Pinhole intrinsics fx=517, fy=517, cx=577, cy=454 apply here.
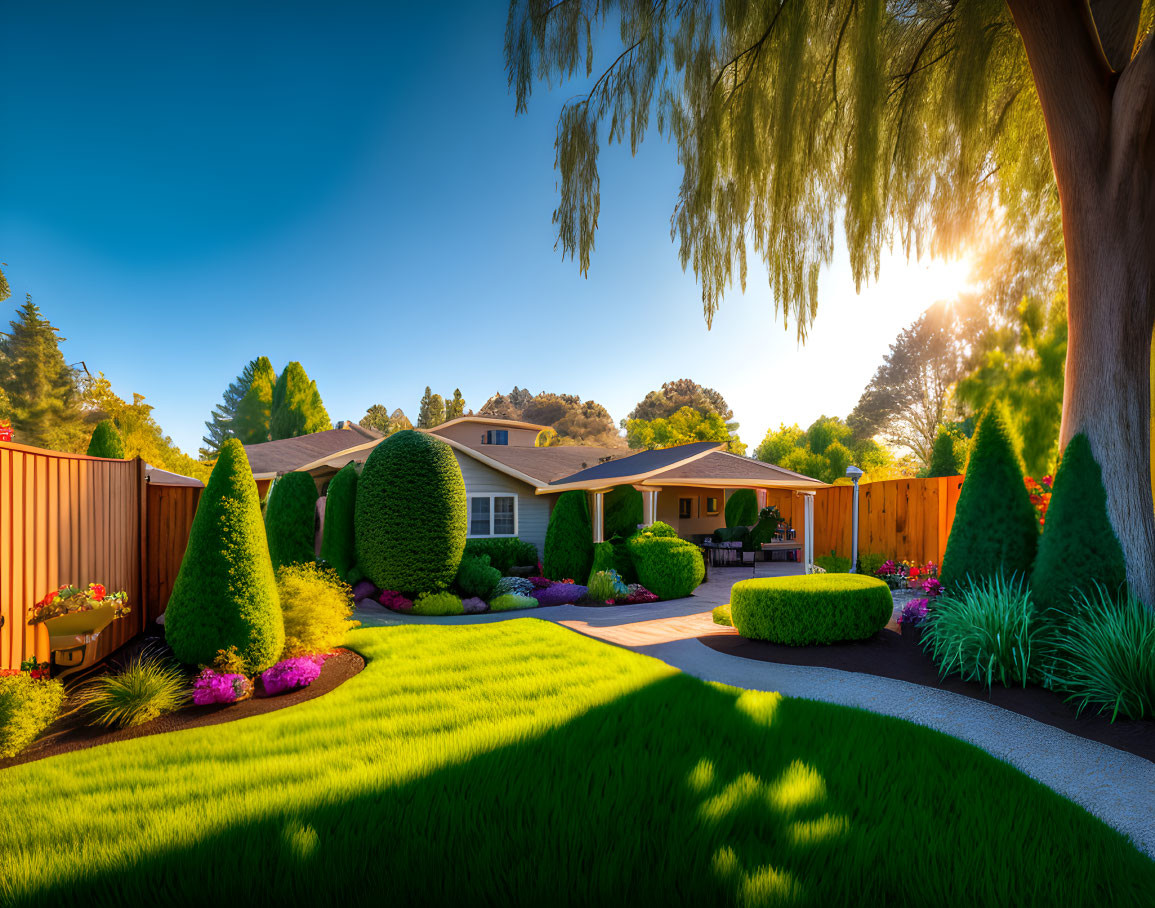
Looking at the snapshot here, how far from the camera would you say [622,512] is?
53.4ft

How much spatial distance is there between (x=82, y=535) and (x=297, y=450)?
16.3m

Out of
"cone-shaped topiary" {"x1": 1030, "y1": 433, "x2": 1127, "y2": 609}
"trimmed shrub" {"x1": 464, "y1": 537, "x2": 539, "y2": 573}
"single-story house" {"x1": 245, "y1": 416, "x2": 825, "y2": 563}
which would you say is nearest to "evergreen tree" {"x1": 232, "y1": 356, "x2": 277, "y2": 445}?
"single-story house" {"x1": 245, "y1": 416, "x2": 825, "y2": 563}

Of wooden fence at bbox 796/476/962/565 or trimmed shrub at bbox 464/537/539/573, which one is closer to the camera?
wooden fence at bbox 796/476/962/565

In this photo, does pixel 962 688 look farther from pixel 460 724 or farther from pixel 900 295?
pixel 900 295

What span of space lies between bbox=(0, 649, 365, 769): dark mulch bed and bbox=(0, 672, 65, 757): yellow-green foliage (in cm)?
12

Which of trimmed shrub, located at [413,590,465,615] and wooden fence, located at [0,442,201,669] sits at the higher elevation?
wooden fence, located at [0,442,201,669]

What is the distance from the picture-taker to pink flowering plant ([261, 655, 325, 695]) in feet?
17.8

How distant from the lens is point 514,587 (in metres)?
12.0

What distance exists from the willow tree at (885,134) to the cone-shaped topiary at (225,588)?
5.13 meters

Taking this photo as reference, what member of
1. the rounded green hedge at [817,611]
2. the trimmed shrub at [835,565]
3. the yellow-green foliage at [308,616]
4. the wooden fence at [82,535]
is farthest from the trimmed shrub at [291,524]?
the trimmed shrub at [835,565]

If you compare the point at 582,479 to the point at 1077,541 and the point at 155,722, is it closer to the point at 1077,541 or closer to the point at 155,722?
the point at 1077,541

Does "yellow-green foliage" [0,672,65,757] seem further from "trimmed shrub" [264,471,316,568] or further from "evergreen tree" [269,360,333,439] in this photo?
"evergreen tree" [269,360,333,439]

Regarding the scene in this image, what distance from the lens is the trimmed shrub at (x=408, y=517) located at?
1084 centimetres

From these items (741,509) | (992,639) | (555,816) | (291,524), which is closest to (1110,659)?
(992,639)
